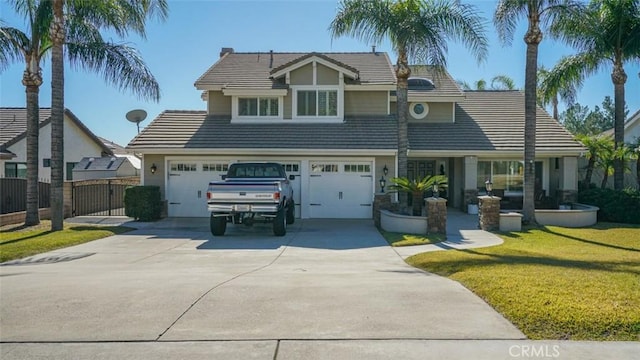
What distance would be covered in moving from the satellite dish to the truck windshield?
1313 centimetres

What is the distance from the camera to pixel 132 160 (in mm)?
30844

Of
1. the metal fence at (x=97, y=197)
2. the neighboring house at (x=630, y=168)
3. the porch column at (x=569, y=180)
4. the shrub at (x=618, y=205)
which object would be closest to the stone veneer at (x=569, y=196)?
the porch column at (x=569, y=180)

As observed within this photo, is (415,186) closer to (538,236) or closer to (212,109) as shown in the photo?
(538,236)

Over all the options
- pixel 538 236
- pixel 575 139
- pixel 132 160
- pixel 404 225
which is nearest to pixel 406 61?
pixel 404 225

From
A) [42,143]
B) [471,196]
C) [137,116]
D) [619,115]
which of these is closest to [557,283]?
[471,196]

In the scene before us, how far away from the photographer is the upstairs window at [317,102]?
20047 mm

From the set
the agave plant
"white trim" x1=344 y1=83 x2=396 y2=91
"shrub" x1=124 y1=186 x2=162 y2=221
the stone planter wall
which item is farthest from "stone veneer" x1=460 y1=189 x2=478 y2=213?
"shrub" x1=124 y1=186 x2=162 y2=221

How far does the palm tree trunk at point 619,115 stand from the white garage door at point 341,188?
10.1 m

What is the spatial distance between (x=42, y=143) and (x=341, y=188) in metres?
18.3

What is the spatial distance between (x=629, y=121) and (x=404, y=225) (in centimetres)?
1974

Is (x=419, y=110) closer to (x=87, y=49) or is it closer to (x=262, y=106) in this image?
(x=262, y=106)

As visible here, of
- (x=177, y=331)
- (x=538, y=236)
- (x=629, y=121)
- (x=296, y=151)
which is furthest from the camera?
(x=629, y=121)

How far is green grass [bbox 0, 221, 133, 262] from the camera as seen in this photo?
11.6m

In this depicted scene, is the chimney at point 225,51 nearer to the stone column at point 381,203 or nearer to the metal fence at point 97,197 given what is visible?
the metal fence at point 97,197
